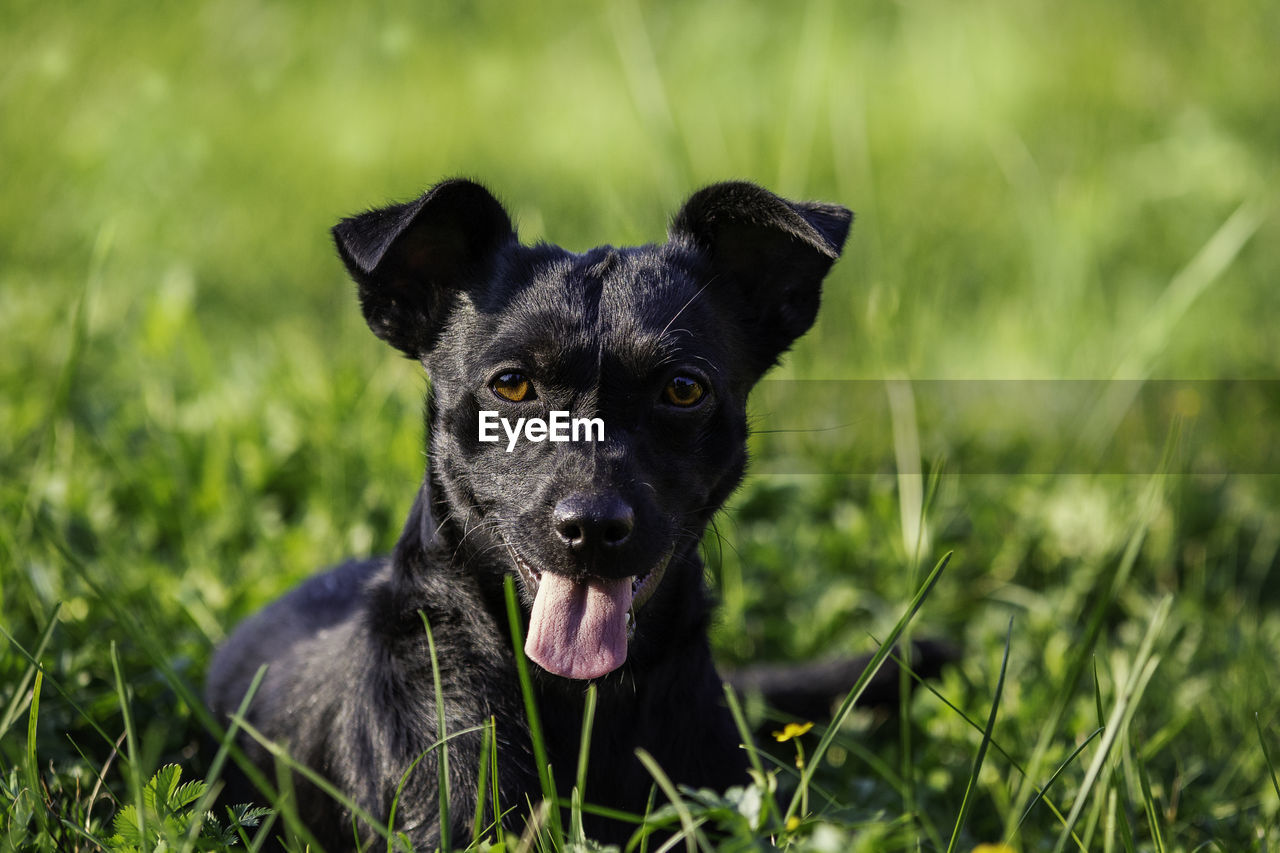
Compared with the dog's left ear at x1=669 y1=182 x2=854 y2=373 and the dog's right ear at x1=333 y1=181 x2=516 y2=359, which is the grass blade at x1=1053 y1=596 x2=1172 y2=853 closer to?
the dog's left ear at x1=669 y1=182 x2=854 y2=373

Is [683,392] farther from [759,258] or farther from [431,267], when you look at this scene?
[431,267]

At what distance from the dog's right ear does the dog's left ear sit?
0.50 m

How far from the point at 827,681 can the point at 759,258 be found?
136 cm

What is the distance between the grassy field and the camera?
291 centimetres

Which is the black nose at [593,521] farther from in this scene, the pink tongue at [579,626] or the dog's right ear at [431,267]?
the dog's right ear at [431,267]

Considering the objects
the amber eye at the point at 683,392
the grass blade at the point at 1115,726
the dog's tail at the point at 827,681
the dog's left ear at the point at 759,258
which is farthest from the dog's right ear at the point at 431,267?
the grass blade at the point at 1115,726

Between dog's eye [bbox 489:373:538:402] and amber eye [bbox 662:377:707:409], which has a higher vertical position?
dog's eye [bbox 489:373:538:402]

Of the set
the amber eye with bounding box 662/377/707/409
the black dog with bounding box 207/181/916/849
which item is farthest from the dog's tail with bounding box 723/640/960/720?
the amber eye with bounding box 662/377/707/409

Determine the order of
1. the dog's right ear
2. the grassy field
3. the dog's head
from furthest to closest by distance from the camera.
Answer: the grassy field
the dog's right ear
the dog's head

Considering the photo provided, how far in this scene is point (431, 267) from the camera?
2.79m

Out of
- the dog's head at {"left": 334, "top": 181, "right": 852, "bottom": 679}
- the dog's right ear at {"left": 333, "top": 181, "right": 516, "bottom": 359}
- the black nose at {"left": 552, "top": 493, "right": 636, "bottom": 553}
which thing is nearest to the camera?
the black nose at {"left": 552, "top": 493, "right": 636, "bottom": 553}

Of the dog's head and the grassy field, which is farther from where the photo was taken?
the grassy field

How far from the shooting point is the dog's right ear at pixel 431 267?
2.70m

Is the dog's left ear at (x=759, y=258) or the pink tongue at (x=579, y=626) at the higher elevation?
the dog's left ear at (x=759, y=258)
